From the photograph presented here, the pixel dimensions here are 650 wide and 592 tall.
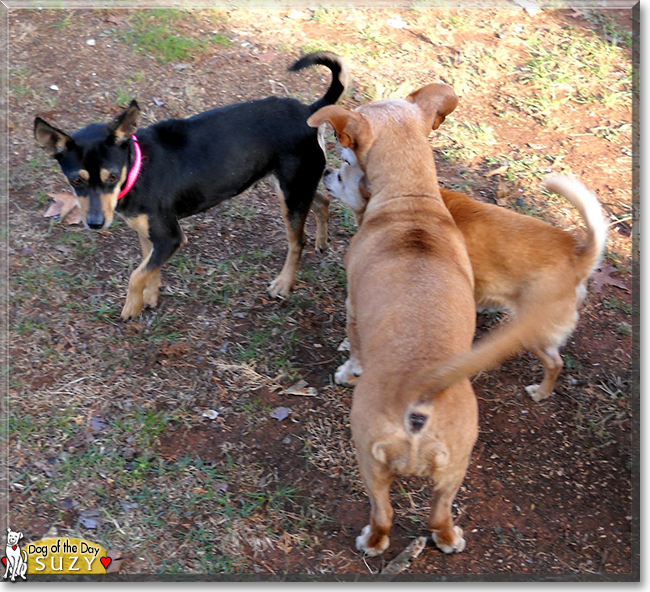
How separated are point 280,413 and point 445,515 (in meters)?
1.30

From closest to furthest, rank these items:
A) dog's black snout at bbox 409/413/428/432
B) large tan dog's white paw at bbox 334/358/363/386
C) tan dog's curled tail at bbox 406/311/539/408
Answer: tan dog's curled tail at bbox 406/311/539/408, dog's black snout at bbox 409/413/428/432, large tan dog's white paw at bbox 334/358/363/386

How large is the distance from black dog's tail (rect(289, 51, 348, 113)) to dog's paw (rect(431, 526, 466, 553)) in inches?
110

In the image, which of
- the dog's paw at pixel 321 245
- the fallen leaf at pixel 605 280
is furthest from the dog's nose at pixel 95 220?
the fallen leaf at pixel 605 280

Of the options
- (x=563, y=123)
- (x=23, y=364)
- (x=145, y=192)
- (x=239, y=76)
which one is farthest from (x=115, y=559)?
(x=563, y=123)

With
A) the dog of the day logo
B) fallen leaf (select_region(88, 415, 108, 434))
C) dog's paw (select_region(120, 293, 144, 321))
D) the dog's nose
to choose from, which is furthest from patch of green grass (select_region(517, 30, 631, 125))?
the dog of the day logo

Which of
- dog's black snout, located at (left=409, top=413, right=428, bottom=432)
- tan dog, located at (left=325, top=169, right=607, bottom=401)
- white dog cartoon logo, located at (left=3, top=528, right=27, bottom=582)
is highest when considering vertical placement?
dog's black snout, located at (left=409, top=413, right=428, bottom=432)

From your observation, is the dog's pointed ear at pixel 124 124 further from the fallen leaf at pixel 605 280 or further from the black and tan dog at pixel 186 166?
the fallen leaf at pixel 605 280

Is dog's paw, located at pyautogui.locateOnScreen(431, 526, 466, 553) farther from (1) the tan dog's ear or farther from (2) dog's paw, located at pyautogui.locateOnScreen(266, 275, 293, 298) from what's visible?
(1) the tan dog's ear

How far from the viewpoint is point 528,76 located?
21.9 feet

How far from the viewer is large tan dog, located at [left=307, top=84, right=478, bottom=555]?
2.84 meters

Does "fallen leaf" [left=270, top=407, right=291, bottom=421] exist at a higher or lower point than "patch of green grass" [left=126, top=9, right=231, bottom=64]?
lower

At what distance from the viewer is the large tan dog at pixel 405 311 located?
284 cm

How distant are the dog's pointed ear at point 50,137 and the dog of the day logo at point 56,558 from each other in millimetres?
2200

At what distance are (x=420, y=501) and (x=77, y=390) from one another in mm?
2176
